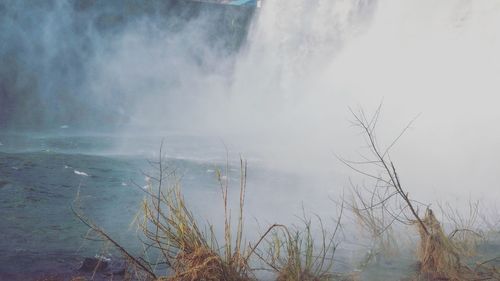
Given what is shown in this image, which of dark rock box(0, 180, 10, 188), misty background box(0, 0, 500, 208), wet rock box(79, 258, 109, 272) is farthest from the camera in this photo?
misty background box(0, 0, 500, 208)

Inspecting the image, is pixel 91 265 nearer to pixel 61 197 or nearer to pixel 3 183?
pixel 61 197

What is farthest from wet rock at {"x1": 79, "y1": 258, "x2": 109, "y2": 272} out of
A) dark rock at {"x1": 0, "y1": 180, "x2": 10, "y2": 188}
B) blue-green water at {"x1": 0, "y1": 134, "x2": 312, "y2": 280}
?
dark rock at {"x1": 0, "y1": 180, "x2": 10, "y2": 188}

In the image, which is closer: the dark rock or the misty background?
the dark rock

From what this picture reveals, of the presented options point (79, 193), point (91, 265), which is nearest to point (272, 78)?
point (79, 193)

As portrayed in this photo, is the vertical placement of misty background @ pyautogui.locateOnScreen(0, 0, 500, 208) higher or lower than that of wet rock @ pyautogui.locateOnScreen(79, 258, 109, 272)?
higher

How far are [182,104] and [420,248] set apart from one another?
17.1 meters

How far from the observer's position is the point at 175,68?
64.5 feet

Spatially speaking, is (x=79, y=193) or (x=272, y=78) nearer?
(x=79, y=193)

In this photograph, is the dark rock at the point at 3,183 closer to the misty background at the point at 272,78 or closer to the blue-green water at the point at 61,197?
the blue-green water at the point at 61,197

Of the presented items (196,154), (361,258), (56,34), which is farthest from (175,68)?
(361,258)

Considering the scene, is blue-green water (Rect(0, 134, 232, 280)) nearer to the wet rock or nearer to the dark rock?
the dark rock

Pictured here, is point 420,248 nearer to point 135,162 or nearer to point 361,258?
point 361,258

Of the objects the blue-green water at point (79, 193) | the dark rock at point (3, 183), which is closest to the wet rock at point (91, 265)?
the blue-green water at point (79, 193)

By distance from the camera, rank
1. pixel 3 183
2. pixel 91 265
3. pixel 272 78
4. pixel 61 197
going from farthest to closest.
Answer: pixel 272 78 → pixel 3 183 → pixel 61 197 → pixel 91 265
